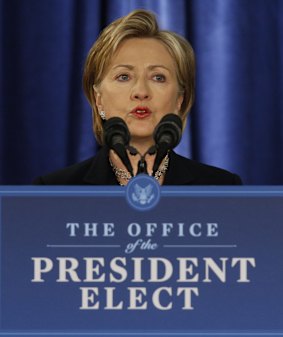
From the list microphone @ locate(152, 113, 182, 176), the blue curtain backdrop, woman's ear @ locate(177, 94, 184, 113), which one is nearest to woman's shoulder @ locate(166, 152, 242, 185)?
woman's ear @ locate(177, 94, 184, 113)

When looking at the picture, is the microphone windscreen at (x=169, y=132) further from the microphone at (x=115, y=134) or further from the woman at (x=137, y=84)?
the woman at (x=137, y=84)

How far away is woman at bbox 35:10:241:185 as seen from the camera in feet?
5.85

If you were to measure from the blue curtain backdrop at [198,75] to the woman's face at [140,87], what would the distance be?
1.96 feet

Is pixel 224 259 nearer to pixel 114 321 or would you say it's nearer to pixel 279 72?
pixel 114 321

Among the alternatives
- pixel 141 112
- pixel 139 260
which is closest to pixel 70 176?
pixel 141 112

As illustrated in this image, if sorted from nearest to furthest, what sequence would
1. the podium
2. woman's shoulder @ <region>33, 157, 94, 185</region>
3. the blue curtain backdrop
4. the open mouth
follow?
the podium, the open mouth, woman's shoulder @ <region>33, 157, 94, 185</region>, the blue curtain backdrop

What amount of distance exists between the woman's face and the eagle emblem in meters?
0.61

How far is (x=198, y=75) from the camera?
96.7 inches

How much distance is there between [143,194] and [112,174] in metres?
0.74

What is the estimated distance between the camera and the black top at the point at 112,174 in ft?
6.02

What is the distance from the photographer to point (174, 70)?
186 centimetres

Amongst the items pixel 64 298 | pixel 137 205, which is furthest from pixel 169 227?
pixel 64 298

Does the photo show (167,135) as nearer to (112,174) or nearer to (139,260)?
(139,260)

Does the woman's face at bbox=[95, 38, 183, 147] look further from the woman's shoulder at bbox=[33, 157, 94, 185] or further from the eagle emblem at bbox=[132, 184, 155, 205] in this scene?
the eagle emblem at bbox=[132, 184, 155, 205]
